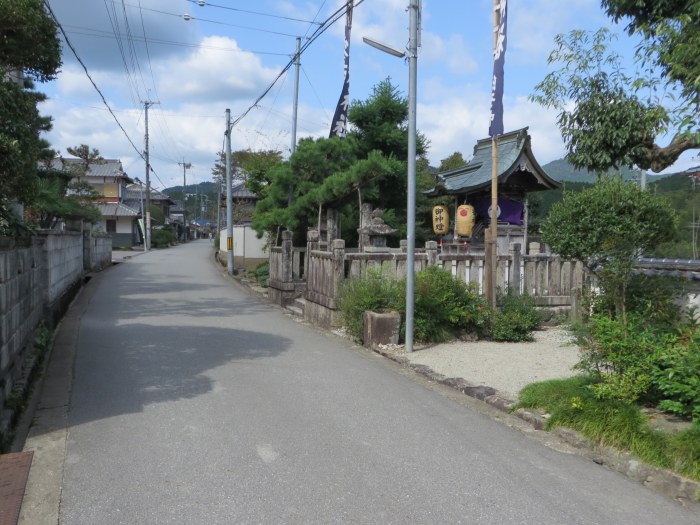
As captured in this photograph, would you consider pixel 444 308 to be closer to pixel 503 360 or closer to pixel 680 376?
A: pixel 503 360

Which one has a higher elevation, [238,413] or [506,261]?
[506,261]

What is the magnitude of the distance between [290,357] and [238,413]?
322 centimetres

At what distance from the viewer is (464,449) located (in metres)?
5.40

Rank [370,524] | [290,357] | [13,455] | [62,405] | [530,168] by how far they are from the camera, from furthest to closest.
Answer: [530,168] → [290,357] → [62,405] → [13,455] → [370,524]

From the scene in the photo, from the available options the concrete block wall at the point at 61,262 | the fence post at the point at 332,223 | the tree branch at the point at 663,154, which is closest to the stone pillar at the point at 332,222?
the fence post at the point at 332,223

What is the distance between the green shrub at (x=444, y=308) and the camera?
10375 millimetres

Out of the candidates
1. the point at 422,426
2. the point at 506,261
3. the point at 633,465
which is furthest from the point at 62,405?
the point at 506,261

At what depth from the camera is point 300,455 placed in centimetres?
509

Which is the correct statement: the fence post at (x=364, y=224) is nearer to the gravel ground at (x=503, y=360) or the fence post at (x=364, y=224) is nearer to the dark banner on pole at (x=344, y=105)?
the dark banner on pole at (x=344, y=105)

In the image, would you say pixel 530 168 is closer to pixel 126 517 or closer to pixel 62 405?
pixel 62 405

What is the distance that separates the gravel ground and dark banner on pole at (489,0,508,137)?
3768 mm

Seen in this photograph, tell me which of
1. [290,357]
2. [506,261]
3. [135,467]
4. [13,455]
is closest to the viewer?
[135,467]

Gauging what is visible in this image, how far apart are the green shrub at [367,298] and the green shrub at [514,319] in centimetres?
182

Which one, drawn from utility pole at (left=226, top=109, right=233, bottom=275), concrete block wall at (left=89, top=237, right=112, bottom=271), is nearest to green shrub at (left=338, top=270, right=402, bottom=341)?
concrete block wall at (left=89, top=237, right=112, bottom=271)
